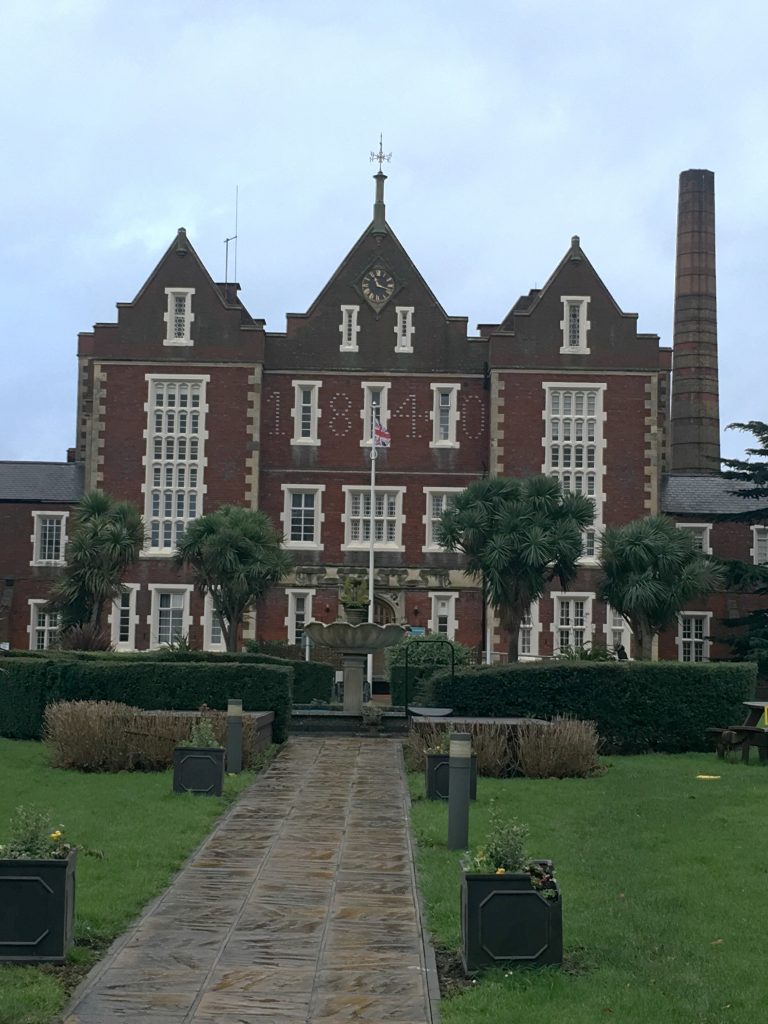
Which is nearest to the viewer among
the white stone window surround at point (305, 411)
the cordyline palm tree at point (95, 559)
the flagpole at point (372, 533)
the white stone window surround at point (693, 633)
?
the cordyline palm tree at point (95, 559)

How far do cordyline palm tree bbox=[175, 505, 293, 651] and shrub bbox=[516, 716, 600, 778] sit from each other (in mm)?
23739

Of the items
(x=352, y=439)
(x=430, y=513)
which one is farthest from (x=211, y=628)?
(x=430, y=513)

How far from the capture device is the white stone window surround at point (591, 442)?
2122 inches

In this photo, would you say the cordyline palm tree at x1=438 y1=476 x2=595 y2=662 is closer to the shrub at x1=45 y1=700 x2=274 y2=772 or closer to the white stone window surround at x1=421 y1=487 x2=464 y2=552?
the white stone window surround at x1=421 y1=487 x2=464 y2=552

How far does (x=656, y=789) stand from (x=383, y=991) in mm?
12088

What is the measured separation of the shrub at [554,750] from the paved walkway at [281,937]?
4.70 m

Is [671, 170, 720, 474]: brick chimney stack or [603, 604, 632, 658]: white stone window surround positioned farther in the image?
[671, 170, 720, 474]: brick chimney stack

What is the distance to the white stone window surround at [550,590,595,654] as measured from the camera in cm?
5328

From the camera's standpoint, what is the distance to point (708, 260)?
67125mm

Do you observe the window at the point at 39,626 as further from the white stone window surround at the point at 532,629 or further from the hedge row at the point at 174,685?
the hedge row at the point at 174,685

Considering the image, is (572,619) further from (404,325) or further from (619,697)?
(619,697)

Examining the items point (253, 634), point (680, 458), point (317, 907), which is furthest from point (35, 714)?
point (680, 458)

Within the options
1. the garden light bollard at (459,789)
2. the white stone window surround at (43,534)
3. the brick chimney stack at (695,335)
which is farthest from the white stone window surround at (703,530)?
the garden light bollard at (459,789)

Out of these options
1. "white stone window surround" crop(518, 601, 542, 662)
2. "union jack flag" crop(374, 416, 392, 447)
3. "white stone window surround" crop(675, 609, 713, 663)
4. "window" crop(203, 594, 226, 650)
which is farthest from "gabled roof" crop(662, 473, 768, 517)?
"window" crop(203, 594, 226, 650)
